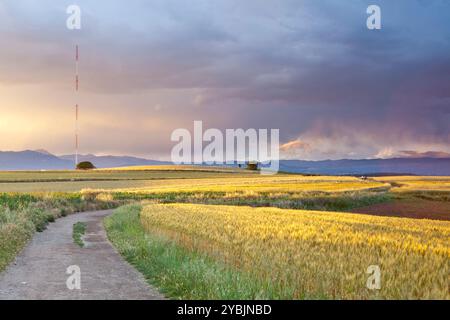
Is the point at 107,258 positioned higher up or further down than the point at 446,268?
further down

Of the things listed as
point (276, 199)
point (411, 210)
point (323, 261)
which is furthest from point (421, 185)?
point (323, 261)

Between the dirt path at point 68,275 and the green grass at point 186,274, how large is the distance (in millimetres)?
426

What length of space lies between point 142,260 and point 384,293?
989cm

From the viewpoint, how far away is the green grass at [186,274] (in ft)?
40.6

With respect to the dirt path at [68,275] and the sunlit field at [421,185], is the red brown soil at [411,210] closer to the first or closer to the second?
the sunlit field at [421,185]

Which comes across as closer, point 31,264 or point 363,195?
point 31,264

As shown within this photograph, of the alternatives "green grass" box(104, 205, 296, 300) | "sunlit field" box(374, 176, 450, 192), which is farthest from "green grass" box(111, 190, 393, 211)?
"green grass" box(104, 205, 296, 300)

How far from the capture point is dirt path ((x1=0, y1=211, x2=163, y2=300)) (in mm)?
13562

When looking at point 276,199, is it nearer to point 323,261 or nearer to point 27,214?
point 27,214

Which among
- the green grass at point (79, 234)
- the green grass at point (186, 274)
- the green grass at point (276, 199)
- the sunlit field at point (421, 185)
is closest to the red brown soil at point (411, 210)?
the green grass at point (276, 199)

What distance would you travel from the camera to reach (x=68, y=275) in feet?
53.1
